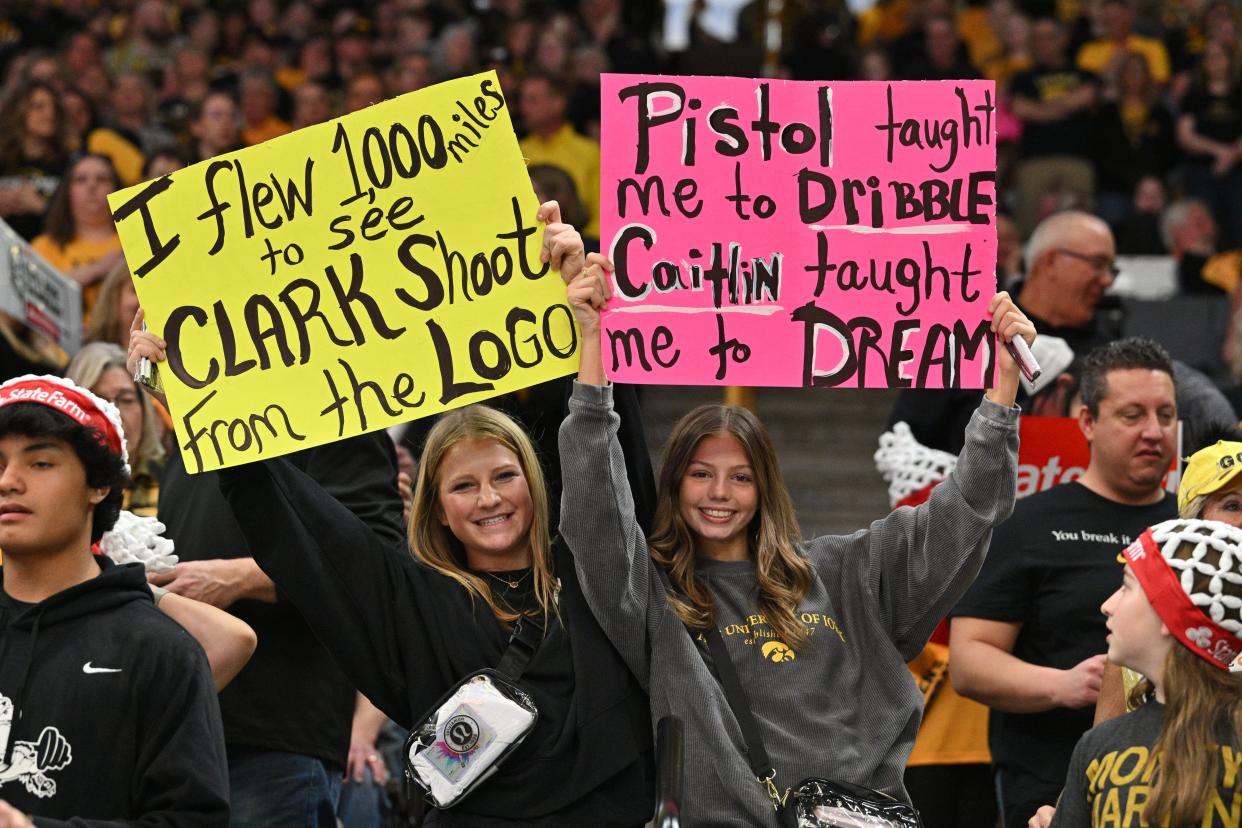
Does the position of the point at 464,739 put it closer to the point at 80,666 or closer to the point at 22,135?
the point at 80,666

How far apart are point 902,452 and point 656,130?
76.3 inches

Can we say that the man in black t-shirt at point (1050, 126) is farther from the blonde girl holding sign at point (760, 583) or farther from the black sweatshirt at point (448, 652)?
the black sweatshirt at point (448, 652)

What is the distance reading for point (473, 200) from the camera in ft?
→ 13.3

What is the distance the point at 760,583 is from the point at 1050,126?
344 inches

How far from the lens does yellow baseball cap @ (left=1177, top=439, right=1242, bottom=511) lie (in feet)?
13.7

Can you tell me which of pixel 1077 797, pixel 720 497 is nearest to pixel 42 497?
pixel 720 497

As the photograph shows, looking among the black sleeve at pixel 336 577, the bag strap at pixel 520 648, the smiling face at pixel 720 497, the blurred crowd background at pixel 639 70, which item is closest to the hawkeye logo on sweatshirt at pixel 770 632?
the smiling face at pixel 720 497

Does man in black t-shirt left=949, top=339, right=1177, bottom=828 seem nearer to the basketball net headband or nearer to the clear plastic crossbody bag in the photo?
the basketball net headband

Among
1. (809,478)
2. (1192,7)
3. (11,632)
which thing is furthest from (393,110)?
(1192,7)

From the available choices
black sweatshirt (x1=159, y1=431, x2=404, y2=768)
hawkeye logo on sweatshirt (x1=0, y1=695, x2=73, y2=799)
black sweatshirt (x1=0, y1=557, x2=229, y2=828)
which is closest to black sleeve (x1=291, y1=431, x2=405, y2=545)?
black sweatshirt (x1=159, y1=431, x2=404, y2=768)

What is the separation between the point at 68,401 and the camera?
364 cm

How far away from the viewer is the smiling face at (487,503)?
159 inches

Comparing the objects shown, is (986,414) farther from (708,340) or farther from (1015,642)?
(1015,642)

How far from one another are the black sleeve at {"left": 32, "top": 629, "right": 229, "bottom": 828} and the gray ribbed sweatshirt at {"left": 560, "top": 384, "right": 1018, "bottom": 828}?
84 cm
